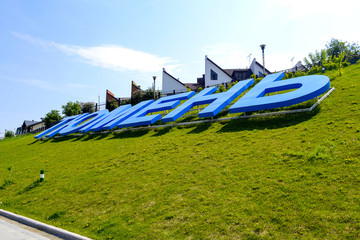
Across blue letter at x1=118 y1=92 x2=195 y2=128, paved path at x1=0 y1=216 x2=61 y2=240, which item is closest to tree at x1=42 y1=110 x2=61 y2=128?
blue letter at x1=118 y1=92 x2=195 y2=128

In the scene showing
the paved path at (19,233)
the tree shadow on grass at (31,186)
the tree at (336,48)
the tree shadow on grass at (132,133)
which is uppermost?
the tree at (336,48)

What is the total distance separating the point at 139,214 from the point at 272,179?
415 cm

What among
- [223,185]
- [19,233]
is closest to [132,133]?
[19,233]

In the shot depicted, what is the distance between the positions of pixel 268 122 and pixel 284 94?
2.25 meters

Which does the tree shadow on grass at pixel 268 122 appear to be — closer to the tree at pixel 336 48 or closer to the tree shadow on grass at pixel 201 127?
the tree shadow on grass at pixel 201 127

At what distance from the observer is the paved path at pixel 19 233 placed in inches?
284

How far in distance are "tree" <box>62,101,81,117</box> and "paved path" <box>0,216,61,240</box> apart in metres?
40.4

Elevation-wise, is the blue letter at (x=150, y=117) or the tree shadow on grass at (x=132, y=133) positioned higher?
the blue letter at (x=150, y=117)

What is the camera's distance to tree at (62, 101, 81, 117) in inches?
1813

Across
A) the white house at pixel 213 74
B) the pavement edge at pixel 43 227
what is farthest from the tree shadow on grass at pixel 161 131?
the white house at pixel 213 74

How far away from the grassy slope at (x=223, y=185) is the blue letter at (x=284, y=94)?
31.0 inches

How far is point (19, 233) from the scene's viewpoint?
24.9 ft

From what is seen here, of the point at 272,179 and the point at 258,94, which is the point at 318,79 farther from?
the point at 272,179

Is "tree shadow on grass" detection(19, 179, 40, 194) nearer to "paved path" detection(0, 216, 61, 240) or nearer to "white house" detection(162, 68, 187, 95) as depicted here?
"paved path" detection(0, 216, 61, 240)
